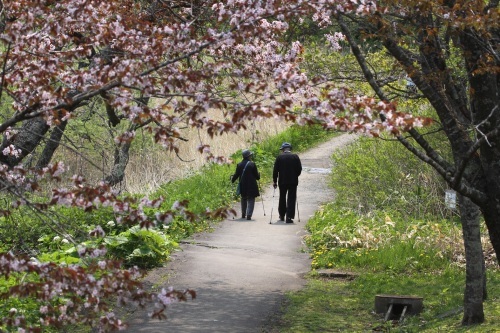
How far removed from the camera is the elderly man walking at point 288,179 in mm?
19406

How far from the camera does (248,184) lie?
19.6m

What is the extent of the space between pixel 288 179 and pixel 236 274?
5465 millimetres

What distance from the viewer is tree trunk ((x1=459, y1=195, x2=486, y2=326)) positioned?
10.1 metres

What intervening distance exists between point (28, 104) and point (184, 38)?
1.36m

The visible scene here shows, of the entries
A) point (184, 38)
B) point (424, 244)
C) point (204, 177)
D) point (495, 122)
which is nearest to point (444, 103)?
point (495, 122)

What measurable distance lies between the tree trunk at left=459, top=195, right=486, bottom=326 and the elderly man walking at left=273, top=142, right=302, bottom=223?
905 cm

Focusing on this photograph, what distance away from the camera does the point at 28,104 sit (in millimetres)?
7152

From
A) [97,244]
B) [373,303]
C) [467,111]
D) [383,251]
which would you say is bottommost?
[373,303]

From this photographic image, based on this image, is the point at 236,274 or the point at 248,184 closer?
the point at 236,274

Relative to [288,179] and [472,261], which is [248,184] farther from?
[472,261]

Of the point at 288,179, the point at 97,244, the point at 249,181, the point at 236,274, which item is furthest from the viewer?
the point at 249,181

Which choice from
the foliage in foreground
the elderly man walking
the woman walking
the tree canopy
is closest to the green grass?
the foliage in foreground

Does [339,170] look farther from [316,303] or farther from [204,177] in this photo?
[316,303]

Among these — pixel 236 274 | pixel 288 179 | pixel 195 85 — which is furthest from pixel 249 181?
pixel 195 85
